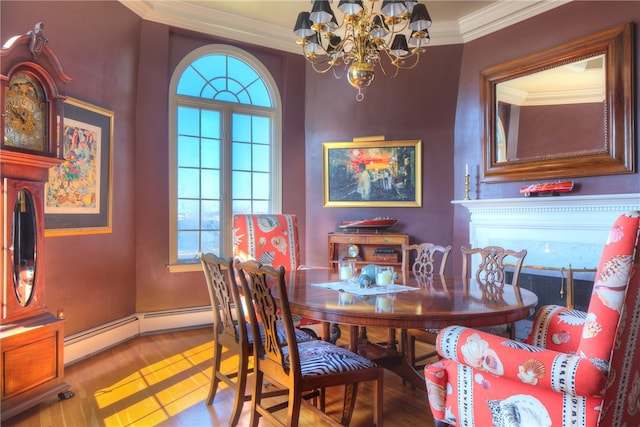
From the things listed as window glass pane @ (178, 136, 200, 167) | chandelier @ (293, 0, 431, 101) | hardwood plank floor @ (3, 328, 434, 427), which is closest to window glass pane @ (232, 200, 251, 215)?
window glass pane @ (178, 136, 200, 167)

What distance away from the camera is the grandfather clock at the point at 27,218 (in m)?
2.37

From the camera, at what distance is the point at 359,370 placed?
6.50 feet

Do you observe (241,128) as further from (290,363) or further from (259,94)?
(290,363)

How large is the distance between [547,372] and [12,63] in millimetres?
2896

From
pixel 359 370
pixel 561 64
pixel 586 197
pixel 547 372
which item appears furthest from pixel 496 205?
pixel 547 372

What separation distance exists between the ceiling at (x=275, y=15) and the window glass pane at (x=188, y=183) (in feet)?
4.59

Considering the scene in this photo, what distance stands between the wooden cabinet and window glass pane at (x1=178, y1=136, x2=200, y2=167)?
63.9 inches

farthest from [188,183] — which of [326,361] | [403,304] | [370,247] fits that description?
[403,304]

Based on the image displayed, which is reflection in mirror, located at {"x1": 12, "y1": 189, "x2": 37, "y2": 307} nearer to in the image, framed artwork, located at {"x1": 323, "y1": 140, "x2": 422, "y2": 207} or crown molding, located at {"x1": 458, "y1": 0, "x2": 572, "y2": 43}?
framed artwork, located at {"x1": 323, "y1": 140, "x2": 422, "y2": 207}

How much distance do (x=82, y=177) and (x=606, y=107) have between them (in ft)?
13.5

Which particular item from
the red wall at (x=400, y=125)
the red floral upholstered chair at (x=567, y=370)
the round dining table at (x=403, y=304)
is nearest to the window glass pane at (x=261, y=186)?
the red wall at (x=400, y=125)

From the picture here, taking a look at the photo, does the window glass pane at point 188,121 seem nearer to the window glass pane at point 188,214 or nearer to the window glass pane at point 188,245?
the window glass pane at point 188,214

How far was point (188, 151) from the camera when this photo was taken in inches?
175

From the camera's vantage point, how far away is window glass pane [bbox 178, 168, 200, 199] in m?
4.41
